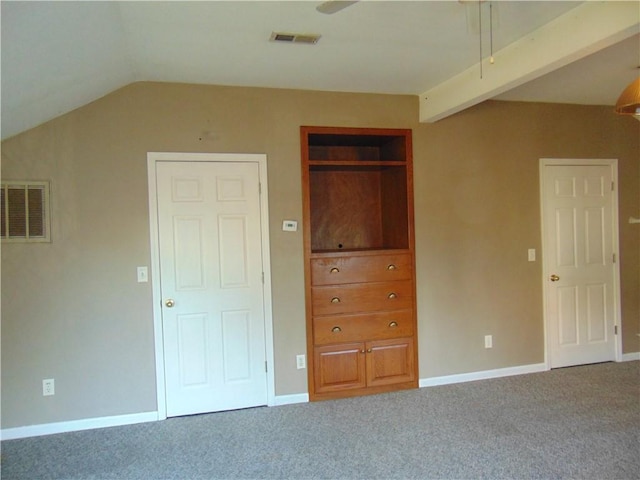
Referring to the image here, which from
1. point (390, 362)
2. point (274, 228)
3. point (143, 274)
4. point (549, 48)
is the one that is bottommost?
point (390, 362)

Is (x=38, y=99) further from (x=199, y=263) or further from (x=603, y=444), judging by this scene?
(x=603, y=444)

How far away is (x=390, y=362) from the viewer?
369 centimetres

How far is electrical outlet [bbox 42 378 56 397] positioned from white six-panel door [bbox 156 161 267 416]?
76 centimetres

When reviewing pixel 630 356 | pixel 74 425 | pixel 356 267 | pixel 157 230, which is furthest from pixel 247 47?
pixel 630 356

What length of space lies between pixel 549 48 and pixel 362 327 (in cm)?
236

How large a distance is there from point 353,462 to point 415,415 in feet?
2.63

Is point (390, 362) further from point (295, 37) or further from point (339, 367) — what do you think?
point (295, 37)

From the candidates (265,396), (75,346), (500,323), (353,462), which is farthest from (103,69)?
(500,323)

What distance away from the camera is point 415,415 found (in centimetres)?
320

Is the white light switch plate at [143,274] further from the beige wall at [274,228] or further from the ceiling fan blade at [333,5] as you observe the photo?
the ceiling fan blade at [333,5]

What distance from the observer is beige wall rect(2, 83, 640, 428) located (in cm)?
307

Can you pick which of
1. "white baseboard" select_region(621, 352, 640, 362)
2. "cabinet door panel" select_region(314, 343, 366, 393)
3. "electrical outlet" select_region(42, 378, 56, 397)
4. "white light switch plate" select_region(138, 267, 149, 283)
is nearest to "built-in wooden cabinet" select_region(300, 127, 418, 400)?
"cabinet door panel" select_region(314, 343, 366, 393)

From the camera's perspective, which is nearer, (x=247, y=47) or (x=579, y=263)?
(x=247, y=47)

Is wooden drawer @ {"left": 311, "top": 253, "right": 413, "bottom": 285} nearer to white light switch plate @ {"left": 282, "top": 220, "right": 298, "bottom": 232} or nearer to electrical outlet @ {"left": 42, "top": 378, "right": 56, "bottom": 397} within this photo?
white light switch plate @ {"left": 282, "top": 220, "right": 298, "bottom": 232}
